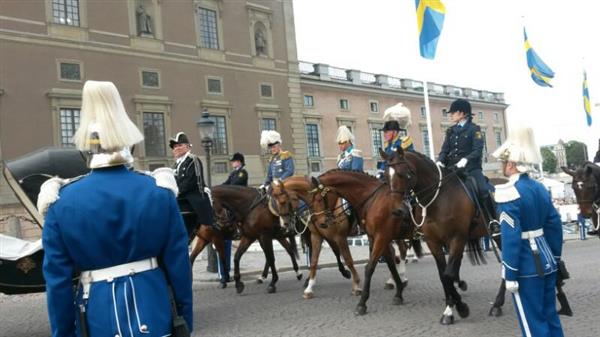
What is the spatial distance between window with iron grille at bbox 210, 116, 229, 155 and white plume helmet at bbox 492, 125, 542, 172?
3045cm

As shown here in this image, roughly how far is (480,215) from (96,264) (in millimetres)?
5863

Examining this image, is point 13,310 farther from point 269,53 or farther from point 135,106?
point 269,53

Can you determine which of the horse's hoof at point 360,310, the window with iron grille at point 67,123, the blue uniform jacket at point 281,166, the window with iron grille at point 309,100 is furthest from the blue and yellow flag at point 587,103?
the window with iron grille at point 67,123

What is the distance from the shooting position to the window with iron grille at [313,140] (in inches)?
1661

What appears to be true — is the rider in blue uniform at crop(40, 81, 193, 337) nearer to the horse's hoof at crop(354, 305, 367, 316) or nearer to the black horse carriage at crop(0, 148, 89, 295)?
the black horse carriage at crop(0, 148, 89, 295)

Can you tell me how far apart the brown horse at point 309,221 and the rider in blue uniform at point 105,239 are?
20.6 ft

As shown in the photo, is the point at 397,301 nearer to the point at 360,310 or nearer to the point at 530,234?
the point at 360,310

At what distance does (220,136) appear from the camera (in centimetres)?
3500

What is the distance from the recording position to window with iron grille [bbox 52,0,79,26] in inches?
1101

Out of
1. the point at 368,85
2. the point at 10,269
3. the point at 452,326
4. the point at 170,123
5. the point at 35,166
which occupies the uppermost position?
the point at 368,85

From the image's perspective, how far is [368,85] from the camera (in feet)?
157

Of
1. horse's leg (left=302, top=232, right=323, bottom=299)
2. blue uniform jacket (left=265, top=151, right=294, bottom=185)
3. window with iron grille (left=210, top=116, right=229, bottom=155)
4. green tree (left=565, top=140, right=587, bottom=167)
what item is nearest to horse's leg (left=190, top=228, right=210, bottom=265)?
blue uniform jacket (left=265, top=151, right=294, bottom=185)

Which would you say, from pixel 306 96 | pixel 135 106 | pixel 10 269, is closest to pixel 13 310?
pixel 10 269

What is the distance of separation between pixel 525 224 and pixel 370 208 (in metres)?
3.84
